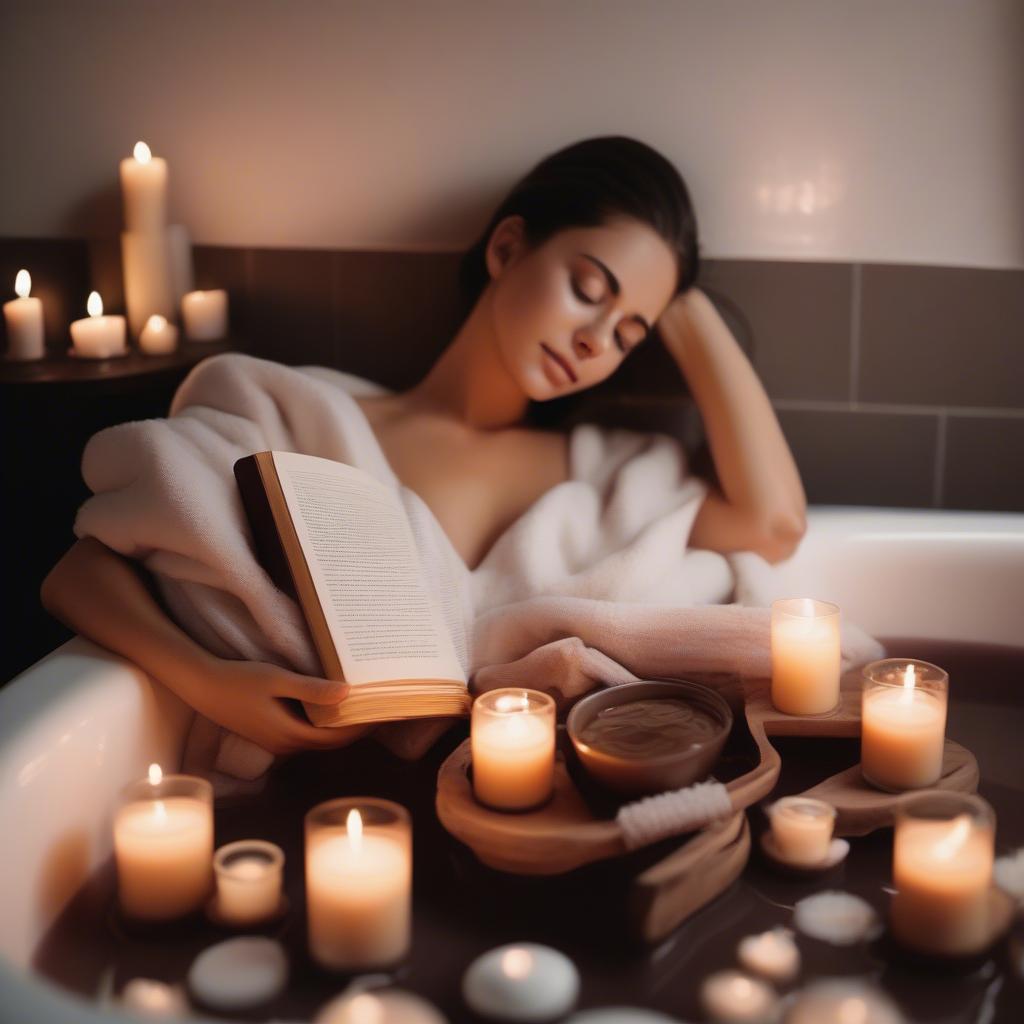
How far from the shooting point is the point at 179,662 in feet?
4.79

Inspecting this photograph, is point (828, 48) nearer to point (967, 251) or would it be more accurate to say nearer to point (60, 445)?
point (967, 251)

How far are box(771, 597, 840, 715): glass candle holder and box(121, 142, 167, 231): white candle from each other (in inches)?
53.9

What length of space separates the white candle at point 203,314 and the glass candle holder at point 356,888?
1315 mm

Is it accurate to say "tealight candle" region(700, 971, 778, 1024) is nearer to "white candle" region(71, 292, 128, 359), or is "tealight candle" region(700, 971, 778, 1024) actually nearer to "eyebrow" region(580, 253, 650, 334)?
"eyebrow" region(580, 253, 650, 334)

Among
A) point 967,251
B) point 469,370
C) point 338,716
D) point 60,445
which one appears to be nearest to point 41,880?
point 338,716

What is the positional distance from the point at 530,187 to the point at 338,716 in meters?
1.03

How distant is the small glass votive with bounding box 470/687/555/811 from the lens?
1.25 meters

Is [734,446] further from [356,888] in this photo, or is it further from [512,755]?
[356,888]

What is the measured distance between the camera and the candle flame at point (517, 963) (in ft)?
3.61

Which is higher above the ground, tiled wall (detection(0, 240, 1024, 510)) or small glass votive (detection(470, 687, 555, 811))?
tiled wall (detection(0, 240, 1024, 510))

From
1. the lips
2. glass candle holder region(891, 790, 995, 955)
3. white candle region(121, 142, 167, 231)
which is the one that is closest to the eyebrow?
the lips

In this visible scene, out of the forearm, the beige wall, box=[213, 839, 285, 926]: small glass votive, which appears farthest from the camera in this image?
the beige wall

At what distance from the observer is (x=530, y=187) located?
2.00m

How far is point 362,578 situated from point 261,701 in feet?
0.65
